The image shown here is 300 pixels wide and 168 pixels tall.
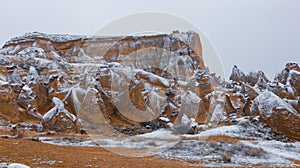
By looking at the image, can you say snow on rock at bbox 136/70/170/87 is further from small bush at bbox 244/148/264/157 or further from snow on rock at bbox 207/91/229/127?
small bush at bbox 244/148/264/157

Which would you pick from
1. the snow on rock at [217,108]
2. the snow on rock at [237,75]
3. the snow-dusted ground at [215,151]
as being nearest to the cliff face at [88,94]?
the snow on rock at [217,108]

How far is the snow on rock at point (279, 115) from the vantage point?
88.2ft

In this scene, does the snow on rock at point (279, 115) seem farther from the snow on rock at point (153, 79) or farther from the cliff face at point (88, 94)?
the snow on rock at point (153, 79)

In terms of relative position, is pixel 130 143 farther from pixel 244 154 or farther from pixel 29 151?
pixel 29 151

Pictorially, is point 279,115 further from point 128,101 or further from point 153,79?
point 153,79

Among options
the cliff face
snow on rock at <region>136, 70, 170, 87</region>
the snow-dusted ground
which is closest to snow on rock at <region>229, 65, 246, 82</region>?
the cliff face

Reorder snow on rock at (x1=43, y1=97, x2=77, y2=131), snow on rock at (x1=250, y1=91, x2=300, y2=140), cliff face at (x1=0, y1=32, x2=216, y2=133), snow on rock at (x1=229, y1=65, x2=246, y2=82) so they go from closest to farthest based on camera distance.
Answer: snow on rock at (x1=250, y1=91, x2=300, y2=140), snow on rock at (x1=43, y1=97, x2=77, y2=131), cliff face at (x1=0, y1=32, x2=216, y2=133), snow on rock at (x1=229, y1=65, x2=246, y2=82)

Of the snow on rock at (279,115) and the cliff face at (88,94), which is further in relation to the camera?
the cliff face at (88,94)

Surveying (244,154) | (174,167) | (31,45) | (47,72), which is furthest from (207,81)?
(31,45)

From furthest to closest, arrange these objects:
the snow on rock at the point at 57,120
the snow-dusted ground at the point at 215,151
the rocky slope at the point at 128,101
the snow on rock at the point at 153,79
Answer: the snow on rock at the point at 153,79 → the rocky slope at the point at 128,101 → the snow on rock at the point at 57,120 → the snow-dusted ground at the point at 215,151

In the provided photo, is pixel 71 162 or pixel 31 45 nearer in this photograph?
pixel 71 162

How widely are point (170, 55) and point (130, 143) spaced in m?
49.5

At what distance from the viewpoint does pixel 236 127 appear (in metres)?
28.7

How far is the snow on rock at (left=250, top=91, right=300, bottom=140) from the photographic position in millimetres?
26875
